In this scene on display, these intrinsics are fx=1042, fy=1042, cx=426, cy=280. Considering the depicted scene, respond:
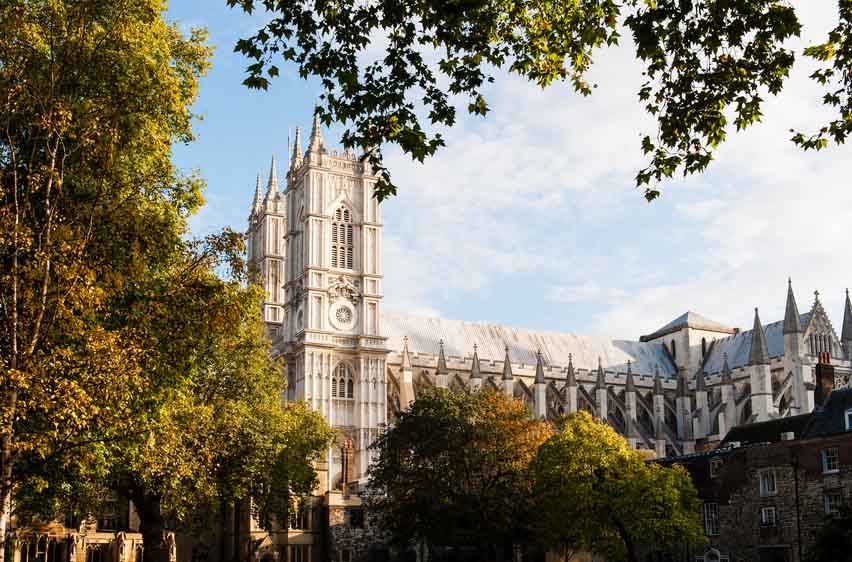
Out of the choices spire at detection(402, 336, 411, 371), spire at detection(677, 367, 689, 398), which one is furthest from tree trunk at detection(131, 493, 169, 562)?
spire at detection(677, 367, 689, 398)

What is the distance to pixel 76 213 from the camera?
19375 millimetres

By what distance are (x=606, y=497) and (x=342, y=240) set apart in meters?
44.9

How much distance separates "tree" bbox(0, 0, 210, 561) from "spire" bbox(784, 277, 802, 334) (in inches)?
2727

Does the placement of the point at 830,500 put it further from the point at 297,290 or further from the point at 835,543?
the point at 297,290

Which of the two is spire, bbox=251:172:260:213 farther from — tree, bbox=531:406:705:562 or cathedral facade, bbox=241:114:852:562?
tree, bbox=531:406:705:562

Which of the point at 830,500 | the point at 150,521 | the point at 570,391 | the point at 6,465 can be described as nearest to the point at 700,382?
the point at 570,391

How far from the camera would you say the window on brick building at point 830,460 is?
36969mm

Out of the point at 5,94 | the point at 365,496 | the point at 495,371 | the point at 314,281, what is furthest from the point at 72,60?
the point at 495,371

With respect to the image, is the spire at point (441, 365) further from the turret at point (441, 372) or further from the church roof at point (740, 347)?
the church roof at point (740, 347)

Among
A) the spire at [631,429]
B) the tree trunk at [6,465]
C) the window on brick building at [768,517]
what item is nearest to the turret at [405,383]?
the spire at [631,429]

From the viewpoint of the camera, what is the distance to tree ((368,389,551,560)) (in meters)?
40.3

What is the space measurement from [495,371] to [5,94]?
72.4m

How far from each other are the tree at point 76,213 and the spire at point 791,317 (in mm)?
69258

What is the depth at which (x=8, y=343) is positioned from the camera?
18.4 metres
